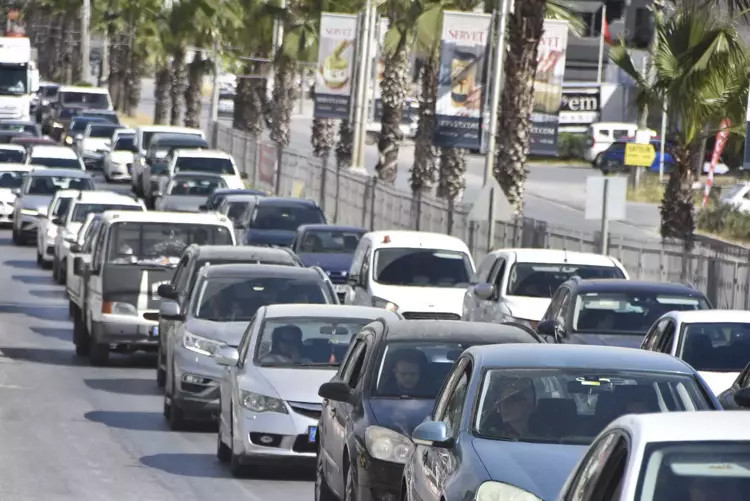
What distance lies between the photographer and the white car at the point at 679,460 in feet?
20.2

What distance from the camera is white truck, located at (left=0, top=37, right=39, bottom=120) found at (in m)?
67.6

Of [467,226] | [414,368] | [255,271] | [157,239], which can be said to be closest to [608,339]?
[255,271]

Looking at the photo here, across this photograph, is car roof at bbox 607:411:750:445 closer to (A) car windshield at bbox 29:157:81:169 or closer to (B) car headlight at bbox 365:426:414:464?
(B) car headlight at bbox 365:426:414:464

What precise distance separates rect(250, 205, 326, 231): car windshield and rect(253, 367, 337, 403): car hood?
19968mm

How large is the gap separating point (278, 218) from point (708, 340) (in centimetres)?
1999

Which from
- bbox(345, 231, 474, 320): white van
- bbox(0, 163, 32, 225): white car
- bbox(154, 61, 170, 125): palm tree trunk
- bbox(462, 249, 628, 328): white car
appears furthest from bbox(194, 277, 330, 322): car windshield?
bbox(154, 61, 170, 125): palm tree trunk

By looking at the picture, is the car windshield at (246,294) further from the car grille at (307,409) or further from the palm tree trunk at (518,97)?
the palm tree trunk at (518,97)

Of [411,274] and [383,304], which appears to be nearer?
[383,304]

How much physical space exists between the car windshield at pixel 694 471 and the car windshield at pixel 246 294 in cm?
1296

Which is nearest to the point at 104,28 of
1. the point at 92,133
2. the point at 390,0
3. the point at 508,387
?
the point at 92,133

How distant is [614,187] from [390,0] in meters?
23.0

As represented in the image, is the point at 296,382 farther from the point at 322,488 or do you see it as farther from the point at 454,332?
the point at 454,332

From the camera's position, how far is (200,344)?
18.6m

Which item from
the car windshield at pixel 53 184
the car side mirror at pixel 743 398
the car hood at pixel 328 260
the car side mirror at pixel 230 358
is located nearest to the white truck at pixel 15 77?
the car windshield at pixel 53 184
